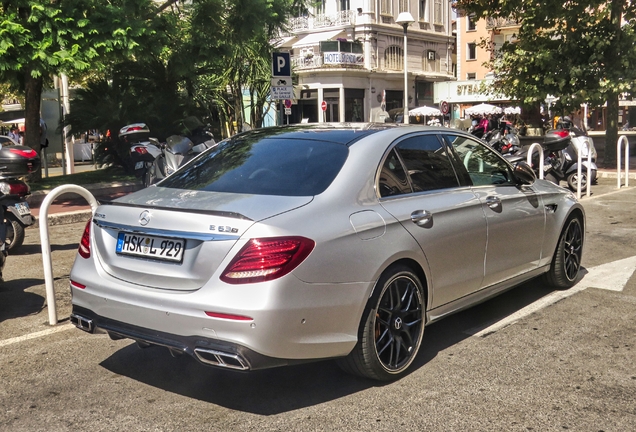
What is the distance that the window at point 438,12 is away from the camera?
60.5 m

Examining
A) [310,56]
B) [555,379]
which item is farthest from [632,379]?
[310,56]

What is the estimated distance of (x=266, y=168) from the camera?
4.44 meters

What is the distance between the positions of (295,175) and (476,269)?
153 cm

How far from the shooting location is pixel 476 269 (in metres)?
4.99

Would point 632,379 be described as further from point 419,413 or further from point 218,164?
→ point 218,164

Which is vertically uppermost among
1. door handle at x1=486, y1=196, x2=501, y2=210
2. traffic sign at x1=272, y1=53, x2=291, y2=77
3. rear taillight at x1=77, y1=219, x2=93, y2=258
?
traffic sign at x1=272, y1=53, x2=291, y2=77

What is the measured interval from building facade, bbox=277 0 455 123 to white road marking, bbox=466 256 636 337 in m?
44.1

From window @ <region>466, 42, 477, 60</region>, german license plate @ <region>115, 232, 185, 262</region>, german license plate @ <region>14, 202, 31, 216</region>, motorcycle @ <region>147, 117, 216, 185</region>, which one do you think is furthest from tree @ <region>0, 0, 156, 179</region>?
window @ <region>466, 42, 477, 60</region>

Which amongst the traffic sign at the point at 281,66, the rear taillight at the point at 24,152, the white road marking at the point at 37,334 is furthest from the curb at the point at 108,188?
the white road marking at the point at 37,334

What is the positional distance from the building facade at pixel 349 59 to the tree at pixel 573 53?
28.7m

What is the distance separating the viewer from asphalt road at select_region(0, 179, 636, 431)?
3.68m

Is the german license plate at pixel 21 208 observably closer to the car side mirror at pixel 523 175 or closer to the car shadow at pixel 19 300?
the car shadow at pixel 19 300

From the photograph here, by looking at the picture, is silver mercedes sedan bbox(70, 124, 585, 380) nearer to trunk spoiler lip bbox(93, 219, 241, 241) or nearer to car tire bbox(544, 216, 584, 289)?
trunk spoiler lip bbox(93, 219, 241, 241)

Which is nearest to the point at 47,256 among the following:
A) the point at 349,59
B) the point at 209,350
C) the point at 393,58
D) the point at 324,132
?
the point at 324,132
